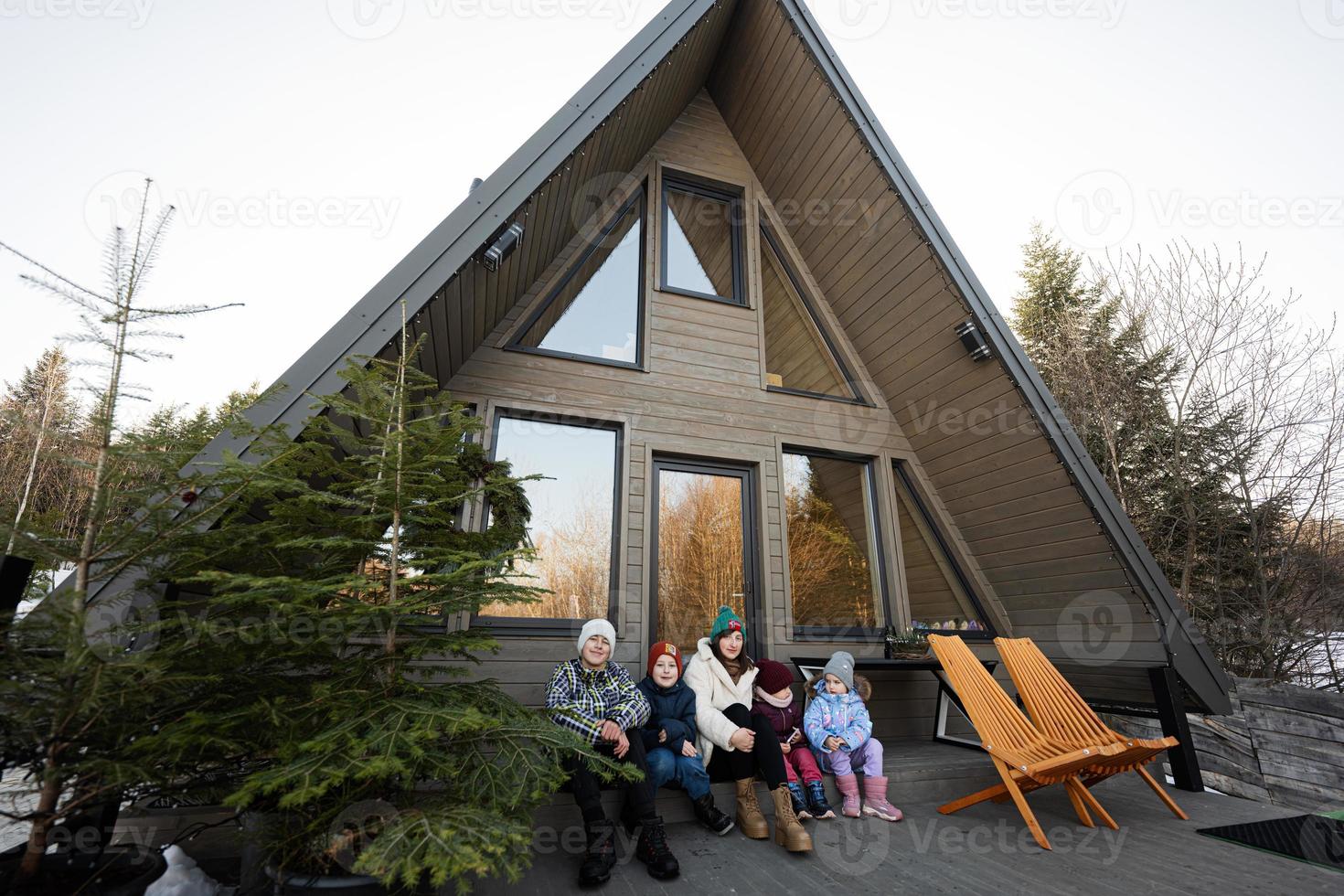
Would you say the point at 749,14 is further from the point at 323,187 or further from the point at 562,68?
the point at 323,187

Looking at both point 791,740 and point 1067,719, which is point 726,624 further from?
point 1067,719

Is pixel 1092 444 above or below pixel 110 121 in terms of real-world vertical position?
below

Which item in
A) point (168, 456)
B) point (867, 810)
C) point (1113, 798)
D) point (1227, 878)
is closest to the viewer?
point (168, 456)

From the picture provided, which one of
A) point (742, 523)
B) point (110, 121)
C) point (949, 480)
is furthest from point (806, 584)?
point (110, 121)

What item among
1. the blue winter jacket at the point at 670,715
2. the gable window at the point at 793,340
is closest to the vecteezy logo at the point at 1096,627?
the gable window at the point at 793,340

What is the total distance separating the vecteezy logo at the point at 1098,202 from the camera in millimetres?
6430

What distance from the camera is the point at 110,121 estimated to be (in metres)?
4.81

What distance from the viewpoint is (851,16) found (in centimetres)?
528

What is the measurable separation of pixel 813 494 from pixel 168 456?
4.31 m

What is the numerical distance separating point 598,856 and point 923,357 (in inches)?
172

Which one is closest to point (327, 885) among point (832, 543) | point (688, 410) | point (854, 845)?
point (854, 845)

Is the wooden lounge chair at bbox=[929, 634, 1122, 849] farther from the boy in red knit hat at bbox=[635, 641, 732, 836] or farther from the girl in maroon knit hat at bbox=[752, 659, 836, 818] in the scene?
the boy in red knit hat at bbox=[635, 641, 732, 836]

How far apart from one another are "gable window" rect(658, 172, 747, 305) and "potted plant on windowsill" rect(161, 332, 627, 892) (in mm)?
3381

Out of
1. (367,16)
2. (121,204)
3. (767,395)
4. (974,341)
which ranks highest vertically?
(367,16)
